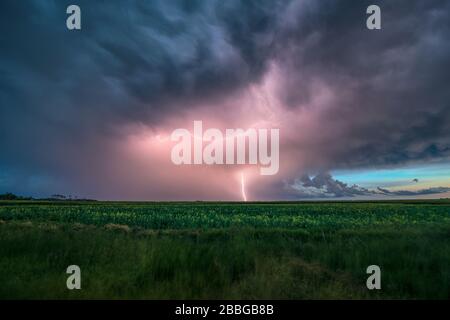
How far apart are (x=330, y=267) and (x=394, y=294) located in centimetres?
204

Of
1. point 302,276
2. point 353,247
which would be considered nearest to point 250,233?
point 353,247

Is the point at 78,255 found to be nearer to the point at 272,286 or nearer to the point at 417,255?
the point at 272,286

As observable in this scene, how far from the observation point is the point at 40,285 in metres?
5.91

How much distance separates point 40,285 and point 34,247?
3551mm

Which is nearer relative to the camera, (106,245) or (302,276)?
(302,276)

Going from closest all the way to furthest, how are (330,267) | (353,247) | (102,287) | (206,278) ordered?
(102,287), (206,278), (330,267), (353,247)

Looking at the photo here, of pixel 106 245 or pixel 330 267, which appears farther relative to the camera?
pixel 106 245

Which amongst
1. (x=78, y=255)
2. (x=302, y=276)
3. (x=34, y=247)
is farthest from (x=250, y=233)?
(x=34, y=247)
